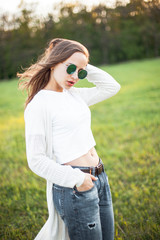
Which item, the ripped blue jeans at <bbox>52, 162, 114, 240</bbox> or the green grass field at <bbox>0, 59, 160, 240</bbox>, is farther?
the green grass field at <bbox>0, 59, 160, 240</bbox>

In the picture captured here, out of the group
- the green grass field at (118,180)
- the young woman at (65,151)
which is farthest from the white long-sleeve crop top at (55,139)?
the green grass field at (118,180)

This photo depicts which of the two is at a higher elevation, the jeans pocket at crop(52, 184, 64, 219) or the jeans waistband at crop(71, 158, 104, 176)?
the jeans waistband at crop(71, 158, 104, 176)

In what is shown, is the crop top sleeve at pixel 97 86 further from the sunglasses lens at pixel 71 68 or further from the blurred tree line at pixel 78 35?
the blurred tree line at pixel 78 35

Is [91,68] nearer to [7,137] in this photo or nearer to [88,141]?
[88,141]

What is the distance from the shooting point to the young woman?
147 cm

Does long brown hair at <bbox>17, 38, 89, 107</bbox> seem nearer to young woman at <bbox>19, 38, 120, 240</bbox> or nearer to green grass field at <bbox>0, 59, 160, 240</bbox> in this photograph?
young woman at <bbox>19, 38, 120, 240</bbox>

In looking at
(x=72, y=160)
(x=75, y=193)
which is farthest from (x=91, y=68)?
(x=75, y=193)

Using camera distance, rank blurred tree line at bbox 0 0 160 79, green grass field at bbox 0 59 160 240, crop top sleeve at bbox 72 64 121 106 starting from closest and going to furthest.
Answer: crop top sleeve at bbox 72 64 121 106 < green grass field at bbox 0 59 160 240 < blurred tree line at bbox 0 0 160 79

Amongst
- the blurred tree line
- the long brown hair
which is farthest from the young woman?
the blurred tree line

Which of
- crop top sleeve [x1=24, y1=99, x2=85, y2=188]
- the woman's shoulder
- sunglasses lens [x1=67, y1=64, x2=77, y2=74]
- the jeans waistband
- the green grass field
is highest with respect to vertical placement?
sunglasses lens [x1=67, y1=64, x2=77, y2=74]

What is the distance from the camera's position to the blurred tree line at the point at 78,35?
132ft

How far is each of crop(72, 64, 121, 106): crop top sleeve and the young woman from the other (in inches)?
11.4

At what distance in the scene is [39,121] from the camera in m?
1.48

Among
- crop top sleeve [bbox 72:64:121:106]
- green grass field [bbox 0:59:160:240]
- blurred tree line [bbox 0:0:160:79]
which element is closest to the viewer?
crop top sleeve [bbox 72:64:121:106]
